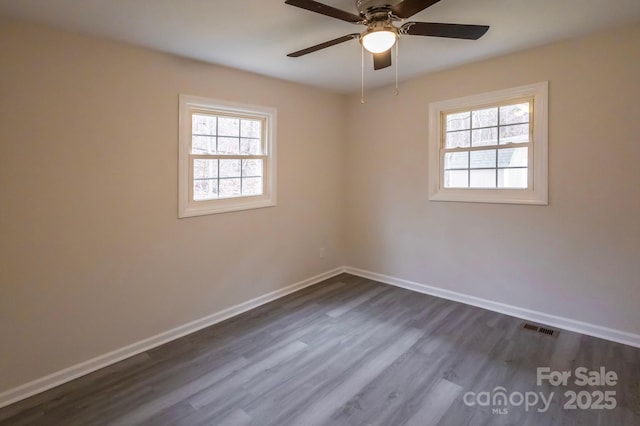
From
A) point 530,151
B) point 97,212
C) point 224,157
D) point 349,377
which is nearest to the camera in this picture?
point 349,377

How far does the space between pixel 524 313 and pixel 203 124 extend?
3.59m

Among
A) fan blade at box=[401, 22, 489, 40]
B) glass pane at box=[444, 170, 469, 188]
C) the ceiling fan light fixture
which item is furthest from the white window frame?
the ceiling fan light fixture

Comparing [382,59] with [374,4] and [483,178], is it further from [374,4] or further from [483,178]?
[483,178]

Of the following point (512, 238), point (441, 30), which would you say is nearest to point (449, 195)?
point (512, 238)

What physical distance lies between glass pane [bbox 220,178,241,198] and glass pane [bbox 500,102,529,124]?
2.78 meters

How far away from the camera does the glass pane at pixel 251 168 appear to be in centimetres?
359

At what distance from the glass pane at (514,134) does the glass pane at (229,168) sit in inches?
107

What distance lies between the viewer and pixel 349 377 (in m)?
2.33

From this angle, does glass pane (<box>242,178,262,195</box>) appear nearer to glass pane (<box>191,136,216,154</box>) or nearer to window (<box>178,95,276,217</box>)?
window (<box>178,95,276,217</box>)

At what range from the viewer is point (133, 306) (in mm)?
2711

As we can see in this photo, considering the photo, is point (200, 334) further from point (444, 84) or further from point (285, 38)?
point (444, 84)

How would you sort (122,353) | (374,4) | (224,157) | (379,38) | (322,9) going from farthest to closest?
(224,157) → (122,353) → (379,38) → (374,4) → (322,9)

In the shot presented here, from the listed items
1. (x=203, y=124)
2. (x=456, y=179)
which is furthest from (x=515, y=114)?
(x=203, y=124)

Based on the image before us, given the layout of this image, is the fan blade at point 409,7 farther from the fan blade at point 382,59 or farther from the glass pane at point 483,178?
the glass pane at point 483,178
